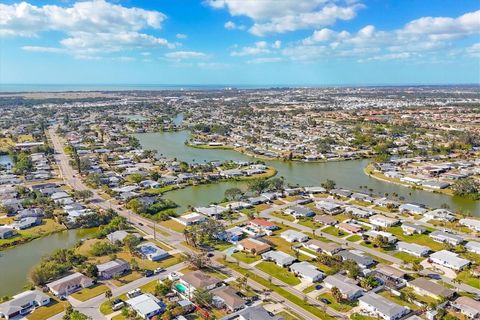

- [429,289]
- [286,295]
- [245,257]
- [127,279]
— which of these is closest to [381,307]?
[429,289]

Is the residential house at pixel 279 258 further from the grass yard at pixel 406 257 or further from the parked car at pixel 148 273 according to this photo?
the parked car at pixel 148 273

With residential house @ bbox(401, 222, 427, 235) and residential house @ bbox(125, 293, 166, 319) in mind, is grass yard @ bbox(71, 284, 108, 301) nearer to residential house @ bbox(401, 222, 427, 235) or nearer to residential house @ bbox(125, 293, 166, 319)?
residential house @ bbox(125, 293, 166, 319)

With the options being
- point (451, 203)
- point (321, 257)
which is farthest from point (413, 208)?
point (321, 257)

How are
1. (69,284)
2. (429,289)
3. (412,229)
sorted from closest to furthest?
(429,289), (69,284), (412,229)

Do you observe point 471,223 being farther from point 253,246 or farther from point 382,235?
point 253,246

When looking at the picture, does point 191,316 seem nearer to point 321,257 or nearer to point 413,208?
point 321,257

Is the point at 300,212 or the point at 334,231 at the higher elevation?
the point at 300,212

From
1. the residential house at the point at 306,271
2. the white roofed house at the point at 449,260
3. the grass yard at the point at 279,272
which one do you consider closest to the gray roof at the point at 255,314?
the grass yard at the point at 279,272
